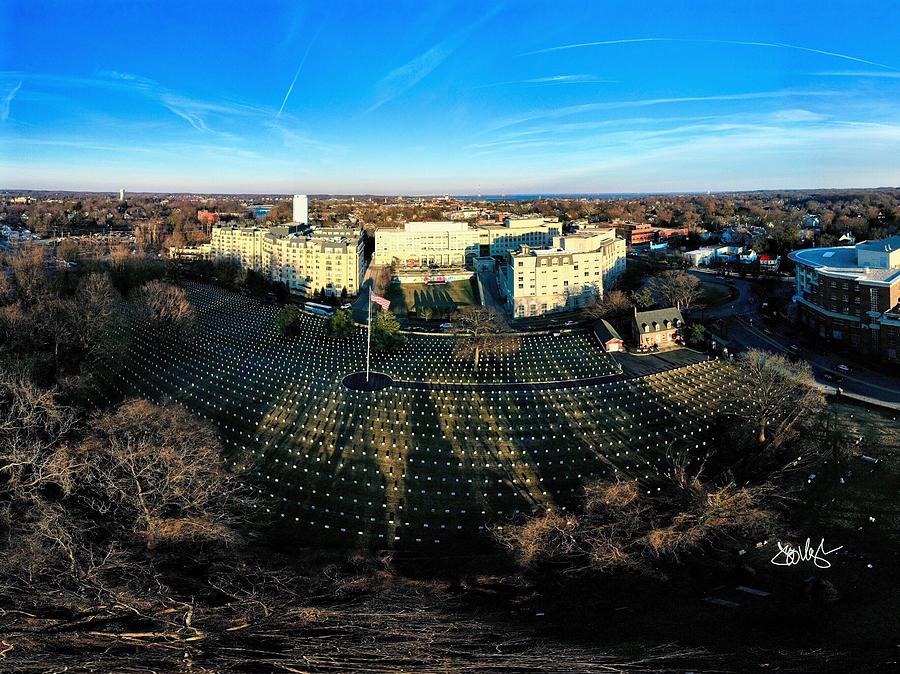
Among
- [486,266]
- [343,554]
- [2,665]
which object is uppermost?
[486,266]

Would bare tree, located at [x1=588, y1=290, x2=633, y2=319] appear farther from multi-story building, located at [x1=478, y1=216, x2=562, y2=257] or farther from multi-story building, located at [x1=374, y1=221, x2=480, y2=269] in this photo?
multi-story building, located at [x1=478, y1=216, x2=562, y2=257]

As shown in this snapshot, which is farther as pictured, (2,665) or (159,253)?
(159,253)

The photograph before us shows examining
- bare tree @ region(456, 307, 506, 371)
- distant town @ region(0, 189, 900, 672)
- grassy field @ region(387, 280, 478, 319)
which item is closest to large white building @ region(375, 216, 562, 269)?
grassy field @ region(387, 280, 478, 319)

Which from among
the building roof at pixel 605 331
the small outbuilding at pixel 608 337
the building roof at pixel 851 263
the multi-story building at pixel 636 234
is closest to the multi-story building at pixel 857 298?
the building roof at pixel 851 263

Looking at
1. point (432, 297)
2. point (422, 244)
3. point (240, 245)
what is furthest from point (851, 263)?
point (240, 245)

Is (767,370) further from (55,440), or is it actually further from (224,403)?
(55,440)

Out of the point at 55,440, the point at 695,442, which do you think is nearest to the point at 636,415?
the point at 695,442
